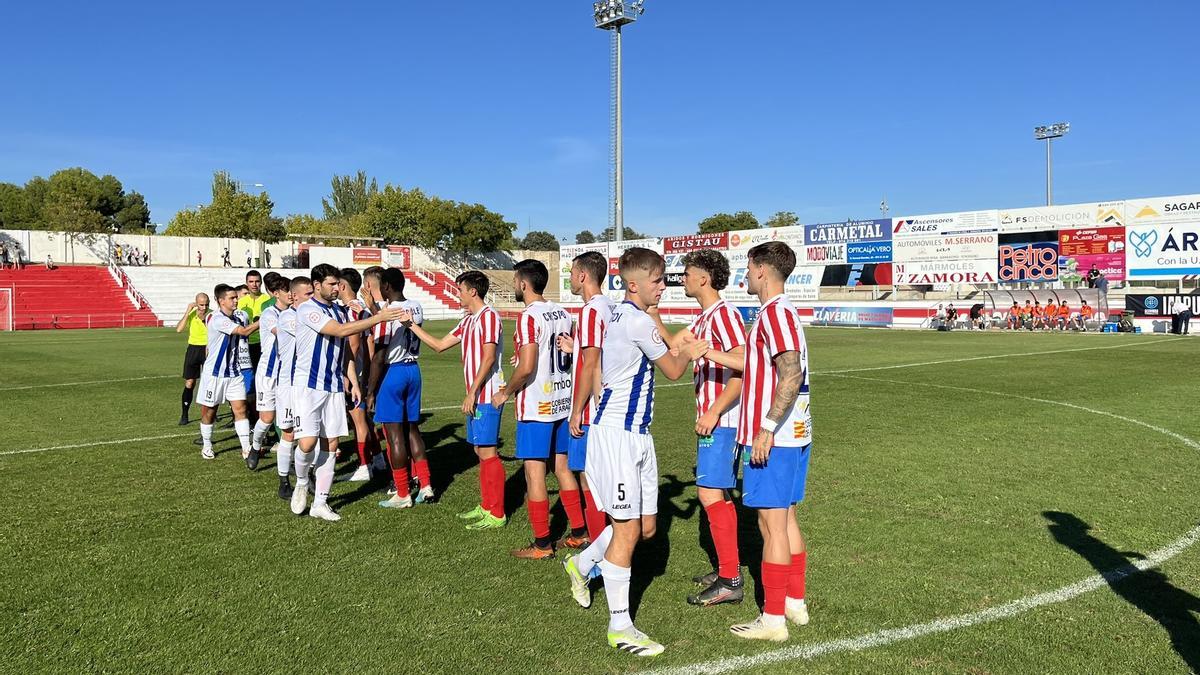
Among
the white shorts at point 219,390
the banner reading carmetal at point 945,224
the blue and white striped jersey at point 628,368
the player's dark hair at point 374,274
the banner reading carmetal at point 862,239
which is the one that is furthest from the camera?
the banner reading carmetal at point 862,239

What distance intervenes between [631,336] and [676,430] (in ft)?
21.0

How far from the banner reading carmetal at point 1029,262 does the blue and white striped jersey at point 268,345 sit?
36318mm

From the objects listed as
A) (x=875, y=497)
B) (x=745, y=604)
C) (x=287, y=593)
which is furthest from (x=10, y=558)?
(x=875, y=497)

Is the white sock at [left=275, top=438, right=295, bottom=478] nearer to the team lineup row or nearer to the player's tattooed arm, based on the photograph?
the team lineup row

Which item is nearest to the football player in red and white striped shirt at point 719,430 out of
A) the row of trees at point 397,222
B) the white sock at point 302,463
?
the white sock at point 302,463

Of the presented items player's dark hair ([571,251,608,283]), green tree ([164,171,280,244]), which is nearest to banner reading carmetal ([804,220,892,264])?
player's dark hair ([571,251,608,283])

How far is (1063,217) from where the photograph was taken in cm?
3597

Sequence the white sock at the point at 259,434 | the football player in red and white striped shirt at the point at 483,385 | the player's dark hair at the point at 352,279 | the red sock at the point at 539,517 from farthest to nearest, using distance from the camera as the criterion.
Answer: the white sock at the point at 259,434 < the player's dark hair at the point at 352,279 < the football player in red and white striped shirt at the point at 483,385 < the red sock at the point at 539,517

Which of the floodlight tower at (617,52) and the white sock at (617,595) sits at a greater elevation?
the floodlight tower at (617,52)

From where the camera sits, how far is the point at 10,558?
553 cm

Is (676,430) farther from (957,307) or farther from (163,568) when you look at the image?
(957,307)

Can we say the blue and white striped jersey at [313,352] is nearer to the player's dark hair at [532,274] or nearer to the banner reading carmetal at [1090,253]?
the player's dark hair at [532,274]

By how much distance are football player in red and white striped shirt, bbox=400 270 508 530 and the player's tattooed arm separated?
2499 mm

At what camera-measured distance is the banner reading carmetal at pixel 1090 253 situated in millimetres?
34812
